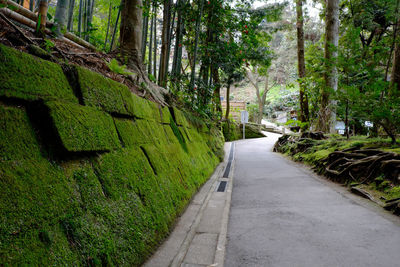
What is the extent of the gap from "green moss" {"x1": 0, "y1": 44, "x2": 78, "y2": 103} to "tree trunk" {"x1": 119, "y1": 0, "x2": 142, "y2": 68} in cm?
279

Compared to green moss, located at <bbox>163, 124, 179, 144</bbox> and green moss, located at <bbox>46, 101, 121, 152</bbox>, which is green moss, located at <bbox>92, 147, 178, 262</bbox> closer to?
green moss, located at <bbox>46, 101, 121, 152</bbox>

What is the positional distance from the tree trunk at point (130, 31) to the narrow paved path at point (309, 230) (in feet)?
11.1

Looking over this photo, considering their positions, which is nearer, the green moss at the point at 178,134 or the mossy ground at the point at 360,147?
the mossy ground at the point at 360,147

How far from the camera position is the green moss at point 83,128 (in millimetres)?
1737

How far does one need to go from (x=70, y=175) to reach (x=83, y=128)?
1.45 feet

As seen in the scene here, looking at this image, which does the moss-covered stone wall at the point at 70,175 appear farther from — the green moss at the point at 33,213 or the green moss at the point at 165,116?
the green moss at the point at 165,116

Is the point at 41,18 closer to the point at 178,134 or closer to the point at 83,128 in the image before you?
the point at 83,128

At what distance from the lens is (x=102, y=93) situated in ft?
8.14

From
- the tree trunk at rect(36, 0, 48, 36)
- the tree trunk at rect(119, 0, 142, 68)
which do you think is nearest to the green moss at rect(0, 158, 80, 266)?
the tree trunk at rect(36, 0, 48, 36)

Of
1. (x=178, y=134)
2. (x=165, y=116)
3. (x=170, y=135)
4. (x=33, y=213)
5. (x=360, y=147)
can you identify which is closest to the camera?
(x=33, y=213)

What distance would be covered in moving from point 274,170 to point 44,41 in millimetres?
6707

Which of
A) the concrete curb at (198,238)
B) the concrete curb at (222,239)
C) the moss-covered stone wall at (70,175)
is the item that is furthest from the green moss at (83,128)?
the concrete curb at (222,239)

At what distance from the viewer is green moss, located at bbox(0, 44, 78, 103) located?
59.7 inches

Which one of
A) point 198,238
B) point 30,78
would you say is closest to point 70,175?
point 30,78
